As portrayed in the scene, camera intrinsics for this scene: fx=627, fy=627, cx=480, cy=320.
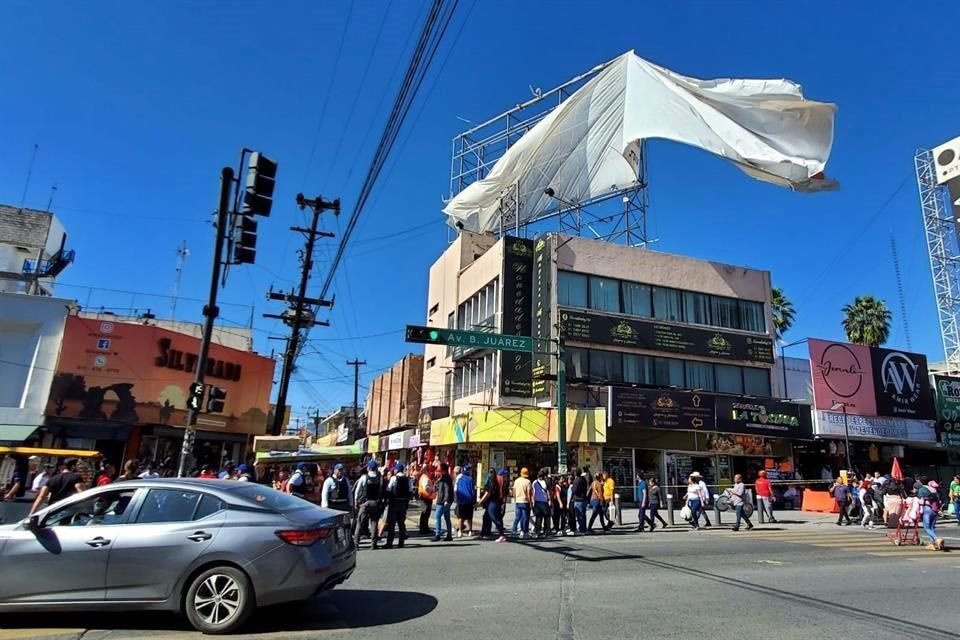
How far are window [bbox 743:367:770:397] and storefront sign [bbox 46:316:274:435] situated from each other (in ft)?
83.5

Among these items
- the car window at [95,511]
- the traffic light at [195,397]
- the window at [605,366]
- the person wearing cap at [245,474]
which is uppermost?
the window at [605,366]

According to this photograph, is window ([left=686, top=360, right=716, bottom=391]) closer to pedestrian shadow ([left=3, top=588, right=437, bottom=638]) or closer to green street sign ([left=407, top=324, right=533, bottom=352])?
green street sign ([left=407, top=324, right=533, bottom=352])

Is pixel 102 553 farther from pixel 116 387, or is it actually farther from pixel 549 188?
pixel 549 188

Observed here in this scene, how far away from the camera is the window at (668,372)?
30.1 metres

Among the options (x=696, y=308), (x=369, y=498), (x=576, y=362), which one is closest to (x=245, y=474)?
(x=369, y=498)

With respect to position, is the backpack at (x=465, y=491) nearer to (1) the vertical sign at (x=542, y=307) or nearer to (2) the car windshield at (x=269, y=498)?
(2) the car windshield at (x=269, y=498)

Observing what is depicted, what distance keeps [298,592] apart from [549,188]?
31.2 m

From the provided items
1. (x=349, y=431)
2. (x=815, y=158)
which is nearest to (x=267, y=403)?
(x=815, y=158)

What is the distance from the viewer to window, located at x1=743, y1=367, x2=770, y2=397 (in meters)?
31.8

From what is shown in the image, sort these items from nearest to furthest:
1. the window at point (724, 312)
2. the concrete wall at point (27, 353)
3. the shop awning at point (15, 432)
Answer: the shop awning at point (15, 432)
the concrete wall at point (27, 353)
the window at point (724, 312)

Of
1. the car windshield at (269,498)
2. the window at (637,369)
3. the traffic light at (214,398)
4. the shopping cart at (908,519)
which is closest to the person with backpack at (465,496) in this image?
the traffic light at (214,398)

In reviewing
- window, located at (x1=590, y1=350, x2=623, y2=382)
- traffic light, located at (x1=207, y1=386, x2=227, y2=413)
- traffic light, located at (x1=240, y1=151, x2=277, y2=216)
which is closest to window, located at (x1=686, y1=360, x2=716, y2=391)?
window, located at (x1=590, y1=350, x2=623, y2=382)

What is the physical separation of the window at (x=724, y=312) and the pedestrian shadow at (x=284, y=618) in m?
28.0

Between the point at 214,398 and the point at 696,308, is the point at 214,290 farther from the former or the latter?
the point at 696,308
